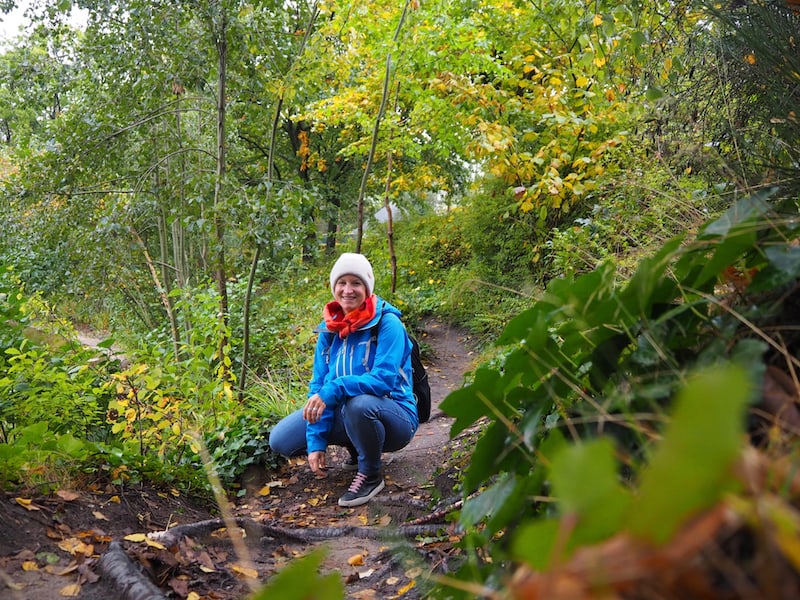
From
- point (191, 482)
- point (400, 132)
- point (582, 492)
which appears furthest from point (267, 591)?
point (400, 132)

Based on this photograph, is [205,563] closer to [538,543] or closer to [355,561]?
[355,561]

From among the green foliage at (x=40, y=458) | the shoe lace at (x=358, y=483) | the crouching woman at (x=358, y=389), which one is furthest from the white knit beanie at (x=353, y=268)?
the green foliage at (x=40, y=458)

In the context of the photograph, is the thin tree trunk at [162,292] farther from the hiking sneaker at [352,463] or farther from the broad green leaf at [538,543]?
the broad green leaf at [538,543]

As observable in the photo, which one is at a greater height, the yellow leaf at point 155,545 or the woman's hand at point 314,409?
the woman's hand at point 314,409

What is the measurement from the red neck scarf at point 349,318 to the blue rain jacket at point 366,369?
4cm

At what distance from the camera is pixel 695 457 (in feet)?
1.27

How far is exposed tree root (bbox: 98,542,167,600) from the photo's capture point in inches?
72.5

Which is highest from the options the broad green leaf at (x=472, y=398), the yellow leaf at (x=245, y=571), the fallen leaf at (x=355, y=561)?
the broad green leaf at (x=472, y=398)

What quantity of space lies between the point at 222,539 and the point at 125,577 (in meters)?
0.85

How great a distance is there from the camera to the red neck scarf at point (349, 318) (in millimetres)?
3967

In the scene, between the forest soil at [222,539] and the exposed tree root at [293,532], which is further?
the exposed tree root at [293,532]

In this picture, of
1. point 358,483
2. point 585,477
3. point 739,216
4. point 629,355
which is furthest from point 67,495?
point 585,477

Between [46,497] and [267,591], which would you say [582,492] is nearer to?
[267,591]

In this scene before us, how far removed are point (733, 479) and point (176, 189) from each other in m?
6.78
